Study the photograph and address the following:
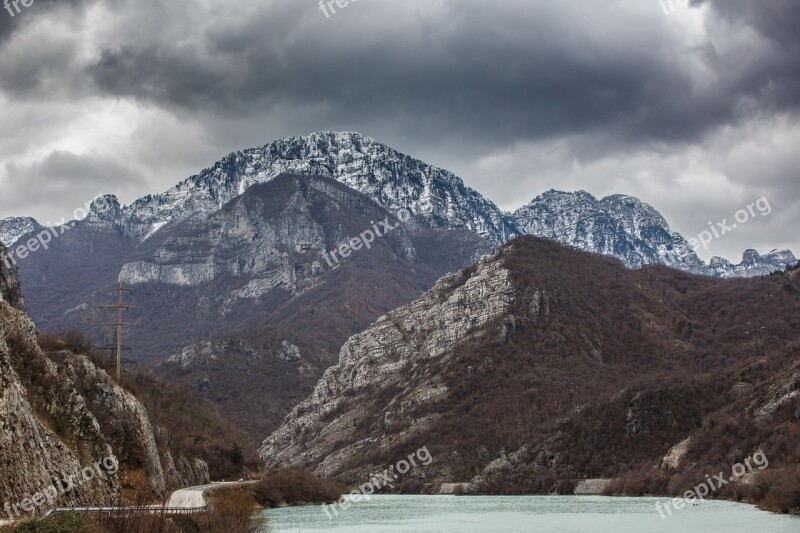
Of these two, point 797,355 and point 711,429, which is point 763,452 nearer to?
point 711,429

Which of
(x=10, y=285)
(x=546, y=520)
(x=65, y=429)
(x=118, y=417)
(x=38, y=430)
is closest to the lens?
(x=38, y=430)

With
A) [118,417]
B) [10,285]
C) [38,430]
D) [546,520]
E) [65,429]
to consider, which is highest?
[10,285]

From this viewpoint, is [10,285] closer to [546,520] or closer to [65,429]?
[65,429]

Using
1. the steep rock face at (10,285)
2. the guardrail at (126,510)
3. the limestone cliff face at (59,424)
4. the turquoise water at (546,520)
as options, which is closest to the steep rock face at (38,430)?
the limestone cliff face at (59,424)

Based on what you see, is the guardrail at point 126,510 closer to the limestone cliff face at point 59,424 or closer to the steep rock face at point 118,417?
the limestone cliff face at point 59,424

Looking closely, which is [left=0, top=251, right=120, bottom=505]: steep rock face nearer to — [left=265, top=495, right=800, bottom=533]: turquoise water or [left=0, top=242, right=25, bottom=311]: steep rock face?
[left=265, top=495, right=800, bottom=533]: turquoise water

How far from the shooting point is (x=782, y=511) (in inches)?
3378

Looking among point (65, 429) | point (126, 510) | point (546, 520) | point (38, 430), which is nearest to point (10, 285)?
point (65, 429)

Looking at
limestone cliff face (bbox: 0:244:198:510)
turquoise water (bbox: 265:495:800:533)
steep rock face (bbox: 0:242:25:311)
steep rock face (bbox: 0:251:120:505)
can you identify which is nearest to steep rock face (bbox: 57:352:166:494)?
limestone cliff face (bbox: 0:244:198:510)

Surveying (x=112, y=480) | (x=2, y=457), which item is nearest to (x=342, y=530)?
(x=112, y=480)

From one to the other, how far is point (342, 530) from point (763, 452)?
212 ft

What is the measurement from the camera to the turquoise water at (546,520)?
74562 mm

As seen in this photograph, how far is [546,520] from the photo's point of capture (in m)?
90.2

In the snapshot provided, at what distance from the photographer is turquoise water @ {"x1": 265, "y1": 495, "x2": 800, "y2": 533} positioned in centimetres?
7456
